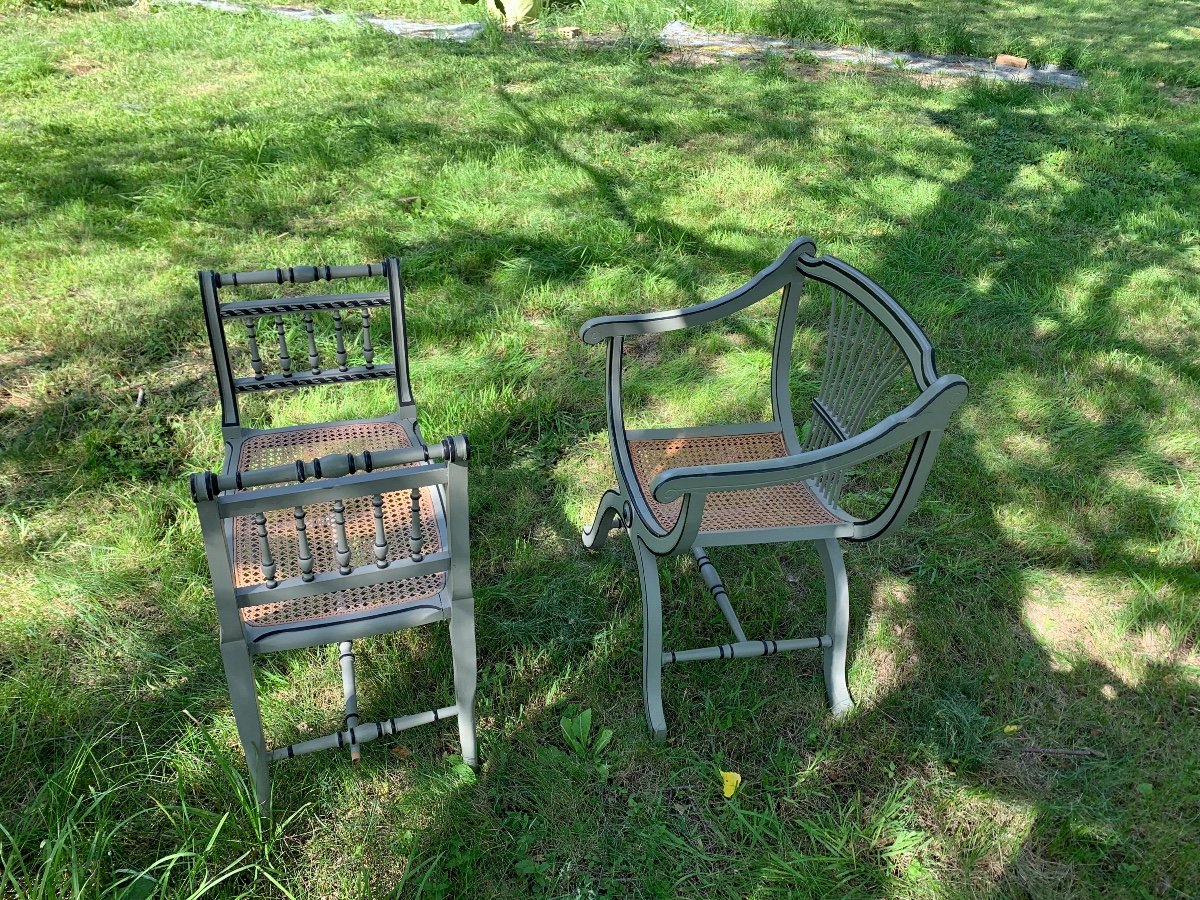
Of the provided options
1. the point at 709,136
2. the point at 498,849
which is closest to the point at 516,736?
the point at 498,849

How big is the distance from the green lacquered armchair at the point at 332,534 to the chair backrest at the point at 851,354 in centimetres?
107

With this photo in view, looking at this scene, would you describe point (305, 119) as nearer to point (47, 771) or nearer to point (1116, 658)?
point (47, 771)

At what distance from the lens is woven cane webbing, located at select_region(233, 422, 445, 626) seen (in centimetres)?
187

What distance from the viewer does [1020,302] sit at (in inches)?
167

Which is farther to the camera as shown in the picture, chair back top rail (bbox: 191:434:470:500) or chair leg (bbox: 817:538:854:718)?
chair leg (bbox: 817:538:854:718)

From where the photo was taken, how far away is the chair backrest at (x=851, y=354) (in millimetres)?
1959

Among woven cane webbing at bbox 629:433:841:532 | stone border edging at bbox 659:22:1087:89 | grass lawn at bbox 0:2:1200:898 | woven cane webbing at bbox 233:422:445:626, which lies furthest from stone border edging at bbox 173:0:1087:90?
woven cane webbing at bbox 233:422:445:626

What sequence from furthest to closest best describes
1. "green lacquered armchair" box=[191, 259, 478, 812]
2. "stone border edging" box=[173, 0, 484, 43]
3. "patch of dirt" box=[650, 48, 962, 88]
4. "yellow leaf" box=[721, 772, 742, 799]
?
"stone border edging" box=[173, 0, 484, 43]
"patch of dirt" box=[650, 48, 962, 88]
"yellow leaf" box=[721, 772, 742, 799]
"green lacquered armchair" box=[191, 259, 478, 812]

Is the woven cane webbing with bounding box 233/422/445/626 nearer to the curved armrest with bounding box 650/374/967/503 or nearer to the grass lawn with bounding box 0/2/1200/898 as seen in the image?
the grass lawn with bounding box 0/2/1200/898

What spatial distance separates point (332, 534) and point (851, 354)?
4.76 ft

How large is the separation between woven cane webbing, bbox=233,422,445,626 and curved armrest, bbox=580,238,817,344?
66cm

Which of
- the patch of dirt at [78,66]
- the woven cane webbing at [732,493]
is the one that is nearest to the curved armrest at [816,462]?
the woven cane webbing at [732,493]

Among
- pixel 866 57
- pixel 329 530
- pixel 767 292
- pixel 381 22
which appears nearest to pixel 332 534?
pixel 329 530

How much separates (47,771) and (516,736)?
3.83 feet
